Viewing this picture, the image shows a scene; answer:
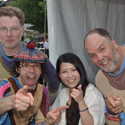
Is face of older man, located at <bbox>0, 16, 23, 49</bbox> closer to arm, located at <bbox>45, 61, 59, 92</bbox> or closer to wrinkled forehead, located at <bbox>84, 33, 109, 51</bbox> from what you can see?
arm, located at <bbox>45, 61, 59, 92</bbox>

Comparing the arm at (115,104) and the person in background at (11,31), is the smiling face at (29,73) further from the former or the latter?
the arm at (115,104)

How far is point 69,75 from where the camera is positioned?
2.04 m

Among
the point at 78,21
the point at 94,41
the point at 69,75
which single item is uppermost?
the point at 78,21

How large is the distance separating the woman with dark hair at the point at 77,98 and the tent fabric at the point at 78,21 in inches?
40.5

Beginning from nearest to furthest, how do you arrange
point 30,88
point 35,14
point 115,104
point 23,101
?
point 23,101
point 115,104
point 30,88
point 35,14

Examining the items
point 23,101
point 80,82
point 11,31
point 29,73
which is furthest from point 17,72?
point 23,101

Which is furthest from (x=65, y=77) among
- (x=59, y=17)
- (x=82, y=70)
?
(x=59, y=17)

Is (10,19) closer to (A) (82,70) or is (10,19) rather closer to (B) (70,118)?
(A) (82,70)

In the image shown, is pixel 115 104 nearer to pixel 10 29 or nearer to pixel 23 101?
pixel 23 101

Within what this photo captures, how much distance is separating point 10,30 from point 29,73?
0.46 meters

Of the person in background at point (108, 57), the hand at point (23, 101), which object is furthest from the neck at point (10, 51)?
the hand at point (23, 101)

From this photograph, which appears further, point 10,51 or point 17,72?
point 10,51

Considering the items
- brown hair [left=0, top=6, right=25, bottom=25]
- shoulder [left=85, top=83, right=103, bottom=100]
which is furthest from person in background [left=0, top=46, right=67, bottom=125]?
brown hair [left=0, top=6, right=25, bottom=25]

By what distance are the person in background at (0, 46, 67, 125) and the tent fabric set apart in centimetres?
111
